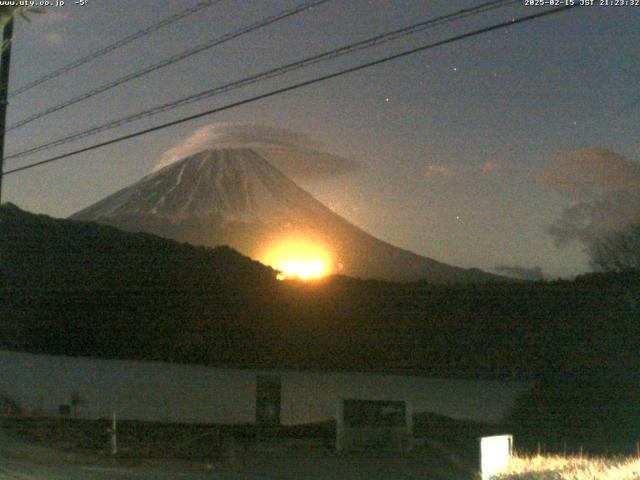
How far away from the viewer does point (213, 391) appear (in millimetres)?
24812

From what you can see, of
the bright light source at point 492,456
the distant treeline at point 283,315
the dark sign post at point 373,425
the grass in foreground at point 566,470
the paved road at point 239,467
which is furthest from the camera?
the distant treeline at point 283,315

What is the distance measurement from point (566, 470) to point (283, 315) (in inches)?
639

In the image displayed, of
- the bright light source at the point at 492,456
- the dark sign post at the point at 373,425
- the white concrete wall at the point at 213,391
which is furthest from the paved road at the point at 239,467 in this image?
the white concrete wall at the point at 213,391

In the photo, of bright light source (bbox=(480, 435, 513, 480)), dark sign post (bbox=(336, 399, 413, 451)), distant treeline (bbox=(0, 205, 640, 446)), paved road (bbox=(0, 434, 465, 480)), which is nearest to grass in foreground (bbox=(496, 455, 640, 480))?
bright light source (bbox=(480, 435, 513, 480))

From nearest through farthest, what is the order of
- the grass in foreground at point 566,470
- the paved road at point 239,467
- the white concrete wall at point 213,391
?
the grass in foreground at point 566,470 → the paved road at point 239,467 → the white concrete wall at point 213,391

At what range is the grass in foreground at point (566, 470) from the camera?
9.91 metres

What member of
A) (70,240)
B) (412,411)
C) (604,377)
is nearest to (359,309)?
(412,411)

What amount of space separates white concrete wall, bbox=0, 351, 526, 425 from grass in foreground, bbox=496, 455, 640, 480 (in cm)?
943

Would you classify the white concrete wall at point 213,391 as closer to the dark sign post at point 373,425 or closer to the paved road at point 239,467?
the dark sign post at point 373,425

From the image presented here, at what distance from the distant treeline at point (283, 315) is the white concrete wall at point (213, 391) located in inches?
15.4

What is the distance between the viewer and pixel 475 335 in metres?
23.6

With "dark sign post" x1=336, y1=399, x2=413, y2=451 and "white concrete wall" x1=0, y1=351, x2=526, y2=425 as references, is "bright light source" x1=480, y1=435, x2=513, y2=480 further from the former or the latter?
"white concrete wall" x1=0, y1=351, x2=526, y2=425

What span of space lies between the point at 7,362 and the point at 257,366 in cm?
1017

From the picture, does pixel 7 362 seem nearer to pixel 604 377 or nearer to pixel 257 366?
pixel 257 366
